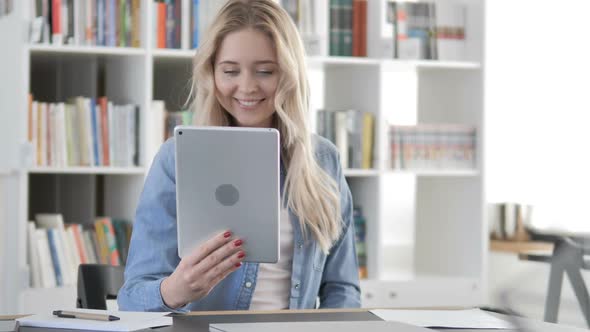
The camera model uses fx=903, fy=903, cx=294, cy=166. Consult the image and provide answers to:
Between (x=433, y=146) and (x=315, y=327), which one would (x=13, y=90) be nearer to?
(x=433, y=146)

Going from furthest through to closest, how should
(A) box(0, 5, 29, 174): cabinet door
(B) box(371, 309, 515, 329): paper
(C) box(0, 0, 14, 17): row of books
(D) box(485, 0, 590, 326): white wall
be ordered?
(D) box(485, 0, 590, 326): white wall < (C) box(0, 0, 14, 17): row of books < (A) box(0, 5, 29, 174): cabinet door < (B) box(371, 309, 515, 329): paper

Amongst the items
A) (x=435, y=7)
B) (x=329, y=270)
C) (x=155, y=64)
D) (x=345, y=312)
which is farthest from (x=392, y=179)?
(x=345, y=312)

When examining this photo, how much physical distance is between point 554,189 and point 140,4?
2.64 metres

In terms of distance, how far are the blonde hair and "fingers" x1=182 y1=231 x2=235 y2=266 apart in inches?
15.8

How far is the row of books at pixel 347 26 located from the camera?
362 centimetres

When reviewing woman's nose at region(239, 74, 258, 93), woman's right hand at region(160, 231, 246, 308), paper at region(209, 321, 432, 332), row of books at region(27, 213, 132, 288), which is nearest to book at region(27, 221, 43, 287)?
row of books at region(27, 213, 132, 288)

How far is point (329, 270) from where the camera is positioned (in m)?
1.97

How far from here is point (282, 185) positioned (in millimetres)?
1938

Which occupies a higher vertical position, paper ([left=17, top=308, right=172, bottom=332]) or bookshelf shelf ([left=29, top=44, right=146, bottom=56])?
bookshelf shelf ([left=29, top=44, right=146, bottom=56])

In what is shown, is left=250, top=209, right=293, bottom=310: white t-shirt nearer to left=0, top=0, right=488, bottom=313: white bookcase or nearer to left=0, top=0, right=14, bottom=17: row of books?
left=0, top=0, right=488, bottom=313: white bookcase

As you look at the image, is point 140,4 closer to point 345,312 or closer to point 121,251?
point 121,251

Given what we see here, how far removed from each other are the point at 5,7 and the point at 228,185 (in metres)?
2.17

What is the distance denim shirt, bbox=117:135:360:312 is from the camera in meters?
1.72

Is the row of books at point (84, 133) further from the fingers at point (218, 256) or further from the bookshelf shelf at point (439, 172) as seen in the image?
the fingers at point (218, 256)
